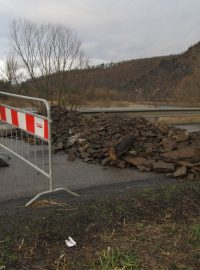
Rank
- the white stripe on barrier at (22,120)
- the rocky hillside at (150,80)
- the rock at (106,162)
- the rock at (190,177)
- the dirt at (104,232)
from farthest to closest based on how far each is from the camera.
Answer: the rocky hillside at (150,80) → the rock at (106,162) → the rock at (190,177) → the white stripe on barrier at (22,120) → the dirt at (104,232)

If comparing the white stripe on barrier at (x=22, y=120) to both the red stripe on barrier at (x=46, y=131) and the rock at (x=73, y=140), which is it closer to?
the red stripe on barrier at (x=46, y=131)

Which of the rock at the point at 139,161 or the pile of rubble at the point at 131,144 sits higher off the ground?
A: the pile of rubble at the point at 131,144

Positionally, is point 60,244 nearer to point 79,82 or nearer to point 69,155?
point 69,155

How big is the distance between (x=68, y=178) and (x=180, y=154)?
233cm

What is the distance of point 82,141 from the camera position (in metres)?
10.5

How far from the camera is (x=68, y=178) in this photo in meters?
8.00

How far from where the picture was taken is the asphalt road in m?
7.08

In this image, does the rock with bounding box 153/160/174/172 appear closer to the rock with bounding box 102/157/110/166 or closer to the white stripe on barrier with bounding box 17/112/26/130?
the rock with bounding box 102/157/110/166

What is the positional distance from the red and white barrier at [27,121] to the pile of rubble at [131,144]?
2282mm

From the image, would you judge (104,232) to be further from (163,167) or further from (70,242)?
(163,167)

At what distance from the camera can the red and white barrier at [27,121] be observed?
6.28 meters

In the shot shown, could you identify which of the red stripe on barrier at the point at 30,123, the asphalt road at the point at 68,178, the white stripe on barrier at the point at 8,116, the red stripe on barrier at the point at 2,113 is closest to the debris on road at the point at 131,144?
the asphalt road at the point at 68,178

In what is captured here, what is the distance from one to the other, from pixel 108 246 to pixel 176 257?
2.17ft

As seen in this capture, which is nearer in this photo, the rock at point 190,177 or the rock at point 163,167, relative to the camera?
the rock at point 190,177
